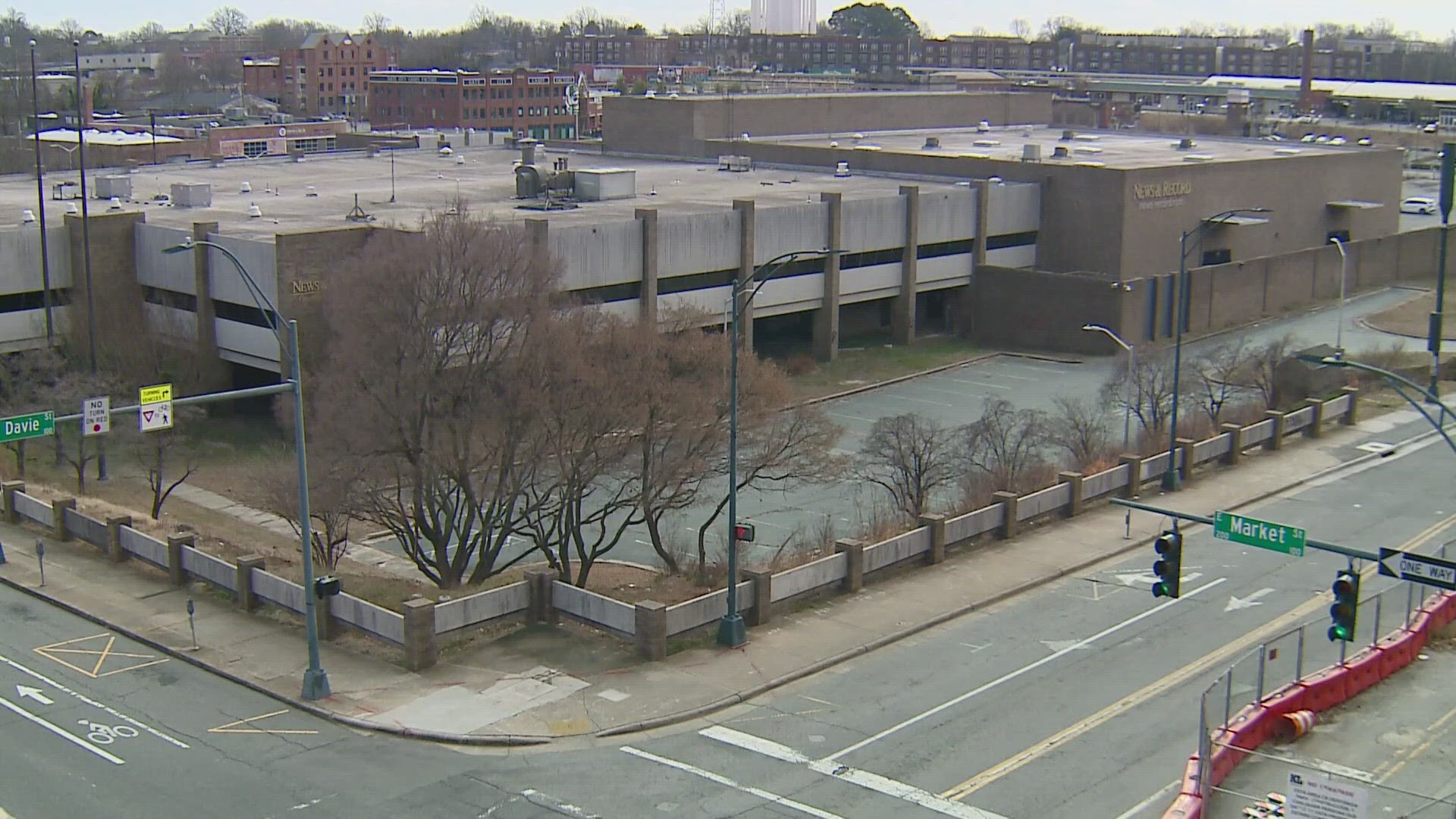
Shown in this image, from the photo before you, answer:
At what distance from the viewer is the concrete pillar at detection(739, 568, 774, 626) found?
31.8 m

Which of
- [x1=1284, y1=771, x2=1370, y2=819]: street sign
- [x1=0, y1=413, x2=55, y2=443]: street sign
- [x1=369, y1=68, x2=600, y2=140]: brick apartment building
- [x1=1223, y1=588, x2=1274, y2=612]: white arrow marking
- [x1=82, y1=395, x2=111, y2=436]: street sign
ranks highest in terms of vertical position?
[x1=369, y1=68, x2=600, y2=140]: brick apartment building

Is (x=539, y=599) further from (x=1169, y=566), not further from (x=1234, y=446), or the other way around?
(x=1234, y=446)

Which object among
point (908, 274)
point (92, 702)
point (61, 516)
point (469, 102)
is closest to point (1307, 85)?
point (469, 102)

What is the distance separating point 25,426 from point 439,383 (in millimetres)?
8017

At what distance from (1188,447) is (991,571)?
12.4 m

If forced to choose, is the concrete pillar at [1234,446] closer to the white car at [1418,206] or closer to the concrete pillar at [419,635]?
the concrete pillar at [419,635]

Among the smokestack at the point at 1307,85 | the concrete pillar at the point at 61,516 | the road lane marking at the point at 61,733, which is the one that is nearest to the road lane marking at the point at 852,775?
the road lane marking at the point at 61,733

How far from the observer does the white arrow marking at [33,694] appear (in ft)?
89.9

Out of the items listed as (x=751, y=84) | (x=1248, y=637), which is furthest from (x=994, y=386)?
(x=751, y=84)

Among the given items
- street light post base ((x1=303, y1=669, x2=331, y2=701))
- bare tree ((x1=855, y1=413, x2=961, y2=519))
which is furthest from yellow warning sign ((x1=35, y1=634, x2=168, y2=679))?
bare tree ((x1=855, y1=413, x2=961, y2=519))

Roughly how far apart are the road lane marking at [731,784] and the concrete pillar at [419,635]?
5167mm

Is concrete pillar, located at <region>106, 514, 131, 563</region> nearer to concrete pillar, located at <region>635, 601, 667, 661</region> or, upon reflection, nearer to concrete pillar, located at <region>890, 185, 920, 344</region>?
concrete pillar, located at <region>635, 601, 667, 661</region>

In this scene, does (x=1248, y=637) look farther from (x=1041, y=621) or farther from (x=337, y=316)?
(x=337, y=316)

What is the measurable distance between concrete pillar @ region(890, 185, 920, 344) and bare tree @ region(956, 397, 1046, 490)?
25079mm
